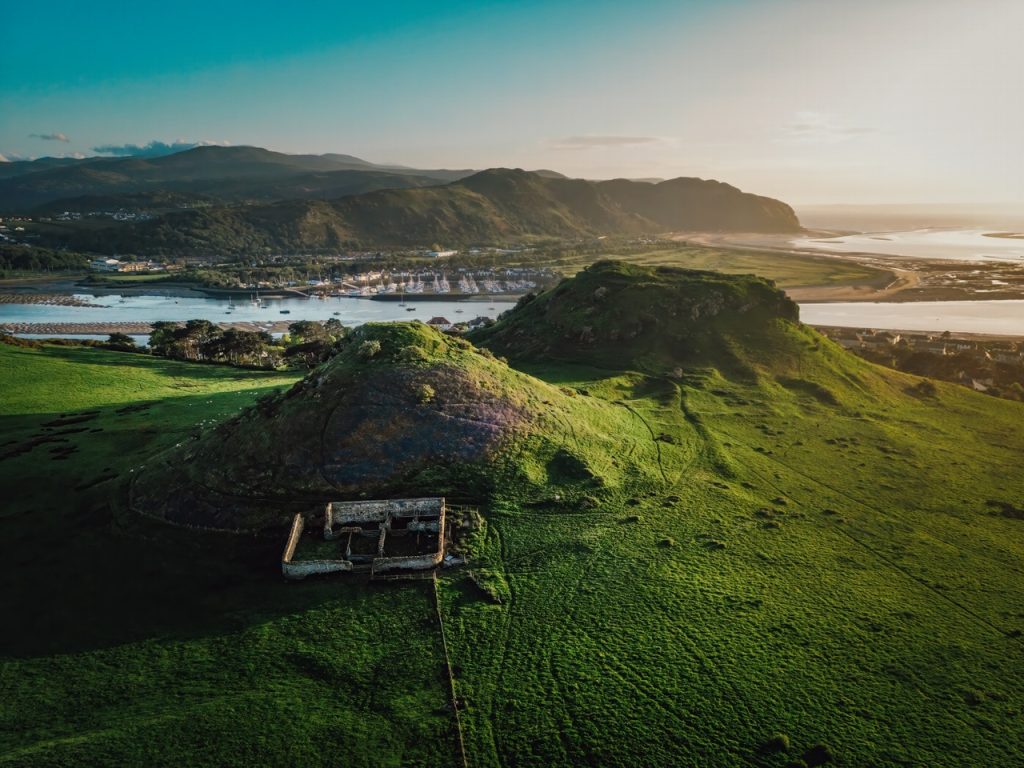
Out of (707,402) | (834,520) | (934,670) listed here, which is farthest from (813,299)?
(934,670)

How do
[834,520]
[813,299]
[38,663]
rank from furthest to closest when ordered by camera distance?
1. [813,299]
2. [834,520]
3. [38,663]

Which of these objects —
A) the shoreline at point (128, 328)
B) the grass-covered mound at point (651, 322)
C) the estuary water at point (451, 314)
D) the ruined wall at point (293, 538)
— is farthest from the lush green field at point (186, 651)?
the estuary water at point (451, 314)

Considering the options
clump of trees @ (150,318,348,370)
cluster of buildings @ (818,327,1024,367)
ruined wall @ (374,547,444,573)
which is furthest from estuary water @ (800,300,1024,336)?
ruined wall @ (374,547,444,573)

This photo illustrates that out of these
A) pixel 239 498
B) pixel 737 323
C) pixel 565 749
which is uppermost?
pixel 737 323

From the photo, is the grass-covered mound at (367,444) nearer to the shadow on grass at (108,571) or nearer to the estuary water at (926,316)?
the shadow on grass at (108,571)

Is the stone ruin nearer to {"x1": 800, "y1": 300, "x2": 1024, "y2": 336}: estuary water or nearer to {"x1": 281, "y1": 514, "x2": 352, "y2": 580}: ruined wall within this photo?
{"x1": 281, "y1": 514, "x2": 352, "y2": 580}: ruined wall

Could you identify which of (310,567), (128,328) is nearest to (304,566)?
(310,567)

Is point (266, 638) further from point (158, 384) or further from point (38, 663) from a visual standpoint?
point (158, 384)
